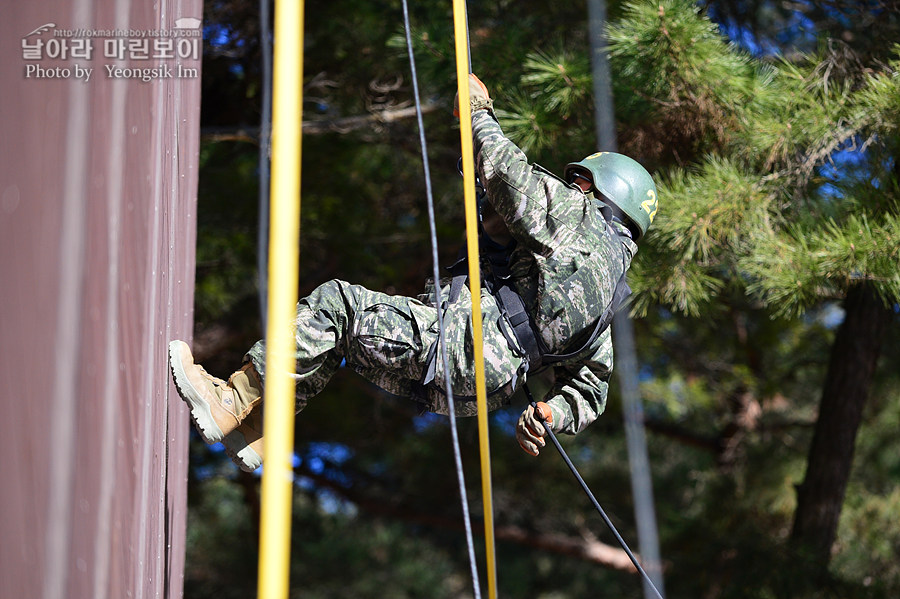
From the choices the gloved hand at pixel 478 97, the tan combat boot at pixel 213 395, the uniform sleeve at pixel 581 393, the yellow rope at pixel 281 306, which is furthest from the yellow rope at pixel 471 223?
the yellow rope at pixel 281 306

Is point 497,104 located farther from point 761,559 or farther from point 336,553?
point 336,553

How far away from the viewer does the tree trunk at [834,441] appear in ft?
19.4

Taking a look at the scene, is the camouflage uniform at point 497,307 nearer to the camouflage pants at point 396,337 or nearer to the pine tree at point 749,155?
the camouflage pants at point 396,337

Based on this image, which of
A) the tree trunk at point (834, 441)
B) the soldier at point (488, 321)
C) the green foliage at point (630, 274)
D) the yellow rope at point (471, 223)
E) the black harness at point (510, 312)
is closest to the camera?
the yellow rope at point (471, 223)

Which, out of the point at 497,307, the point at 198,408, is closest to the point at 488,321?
the point at 497,307

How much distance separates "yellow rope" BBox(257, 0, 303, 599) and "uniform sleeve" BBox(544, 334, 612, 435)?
1.62 metres

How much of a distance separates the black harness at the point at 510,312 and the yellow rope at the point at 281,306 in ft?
4.18

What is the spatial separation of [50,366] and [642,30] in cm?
318

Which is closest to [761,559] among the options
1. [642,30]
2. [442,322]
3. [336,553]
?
[642,30]

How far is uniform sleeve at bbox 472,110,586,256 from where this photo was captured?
2.78 metres

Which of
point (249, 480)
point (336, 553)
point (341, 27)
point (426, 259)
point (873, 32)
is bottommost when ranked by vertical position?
point (336, 553)

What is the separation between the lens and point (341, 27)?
6.61 metres

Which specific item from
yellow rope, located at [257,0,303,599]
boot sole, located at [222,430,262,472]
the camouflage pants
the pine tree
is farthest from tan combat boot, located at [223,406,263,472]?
the pine tree

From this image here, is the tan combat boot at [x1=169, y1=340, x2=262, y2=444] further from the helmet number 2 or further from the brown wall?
the helmet number 2
